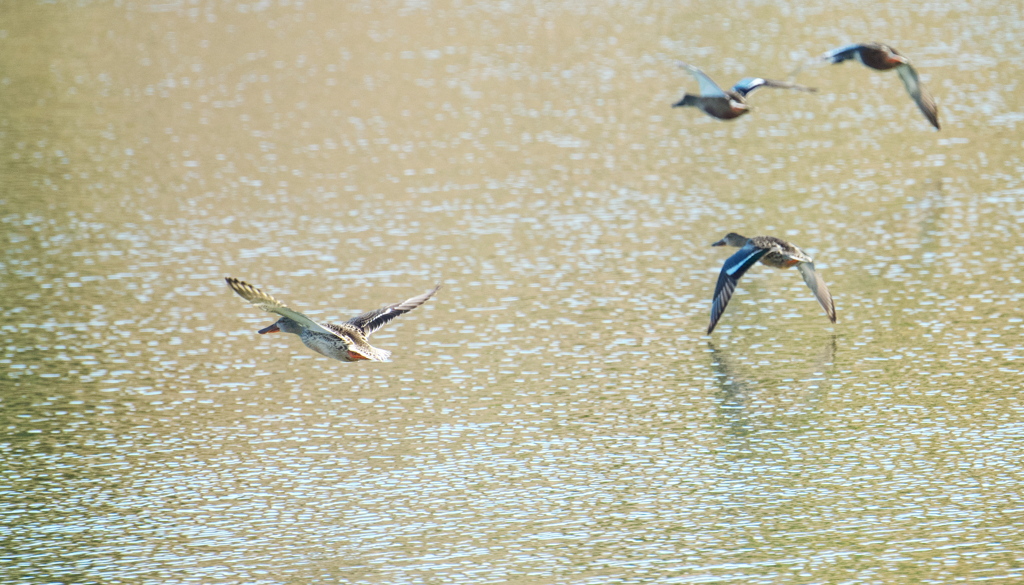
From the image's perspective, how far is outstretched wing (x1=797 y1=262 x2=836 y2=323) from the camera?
603 inches

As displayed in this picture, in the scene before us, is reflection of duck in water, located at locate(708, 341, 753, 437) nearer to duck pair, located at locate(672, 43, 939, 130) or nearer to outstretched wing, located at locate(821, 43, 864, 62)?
duck pair, located at locate(672, 43, 939, 130)

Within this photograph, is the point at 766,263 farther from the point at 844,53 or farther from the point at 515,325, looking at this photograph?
the point at 844,53

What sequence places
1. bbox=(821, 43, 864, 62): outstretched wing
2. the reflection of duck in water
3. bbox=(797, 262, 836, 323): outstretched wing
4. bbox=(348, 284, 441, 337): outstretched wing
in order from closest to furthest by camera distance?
bbox=(348, 284, 441, 337): outstretched wing
the reflection of duck in water
bbox=(797, 262, 836, 323): outstretched wing
bbox=(821, 43, 864, 62): outstretched wing

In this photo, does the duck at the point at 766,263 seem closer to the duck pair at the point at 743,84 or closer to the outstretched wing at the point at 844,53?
the duck pair at the point at 743,84

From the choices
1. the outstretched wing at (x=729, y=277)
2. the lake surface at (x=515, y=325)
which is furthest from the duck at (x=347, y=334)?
the outstretched wing at (x=729, y=277)

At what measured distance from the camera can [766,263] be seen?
50.8ft

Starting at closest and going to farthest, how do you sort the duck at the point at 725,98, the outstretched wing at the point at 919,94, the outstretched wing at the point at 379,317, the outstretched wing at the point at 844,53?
the outstretched wing at the point at 379,317 → the duck at the point at 725,98 → the outstretched wing at the point at 844,53 → the outstretched wing at the point at 919,94

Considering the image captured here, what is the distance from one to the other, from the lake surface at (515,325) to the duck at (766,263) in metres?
0.41

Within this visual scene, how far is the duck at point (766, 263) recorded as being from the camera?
14805 mm

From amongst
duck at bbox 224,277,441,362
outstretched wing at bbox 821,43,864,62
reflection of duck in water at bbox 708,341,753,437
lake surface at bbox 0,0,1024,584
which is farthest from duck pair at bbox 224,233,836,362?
outstretched wing at bbox 821,43,864,62

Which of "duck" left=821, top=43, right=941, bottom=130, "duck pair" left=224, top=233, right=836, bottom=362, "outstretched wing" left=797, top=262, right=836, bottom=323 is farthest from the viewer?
"duck" left=821, top=43, right=941, bottom=130

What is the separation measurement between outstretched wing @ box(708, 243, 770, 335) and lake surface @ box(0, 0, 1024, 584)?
579 millimetres

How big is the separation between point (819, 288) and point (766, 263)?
0.62 meters

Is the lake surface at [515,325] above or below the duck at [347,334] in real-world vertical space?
below
